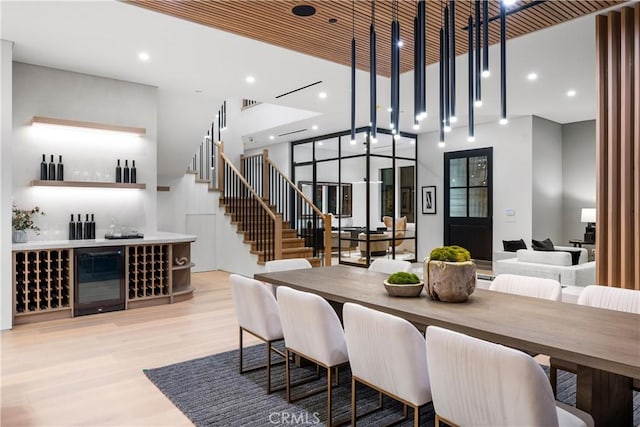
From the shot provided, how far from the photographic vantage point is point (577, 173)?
888 cm

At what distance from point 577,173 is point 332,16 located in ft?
24.0

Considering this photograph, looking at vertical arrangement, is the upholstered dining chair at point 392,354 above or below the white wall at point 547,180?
below

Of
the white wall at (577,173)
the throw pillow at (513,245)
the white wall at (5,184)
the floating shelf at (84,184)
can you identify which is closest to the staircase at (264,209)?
the floating shelf at (84,184)

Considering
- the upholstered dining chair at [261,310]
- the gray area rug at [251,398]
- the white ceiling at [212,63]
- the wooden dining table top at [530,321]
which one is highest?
the white ceiling at [212,63]

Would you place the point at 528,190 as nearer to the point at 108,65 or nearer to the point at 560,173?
the point at 560,173

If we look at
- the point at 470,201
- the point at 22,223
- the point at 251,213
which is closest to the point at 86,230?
the point at 22,223

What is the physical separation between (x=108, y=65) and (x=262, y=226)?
11.7ft

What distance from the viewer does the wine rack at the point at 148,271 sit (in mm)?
5266

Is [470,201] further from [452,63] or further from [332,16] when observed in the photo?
[452,63]

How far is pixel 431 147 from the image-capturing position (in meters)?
9.66

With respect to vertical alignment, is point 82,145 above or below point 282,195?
above

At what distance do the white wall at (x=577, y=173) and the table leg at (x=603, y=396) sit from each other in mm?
7761

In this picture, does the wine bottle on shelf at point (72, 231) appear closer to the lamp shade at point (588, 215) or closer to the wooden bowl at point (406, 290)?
the wooden bowl at point (406, 290)

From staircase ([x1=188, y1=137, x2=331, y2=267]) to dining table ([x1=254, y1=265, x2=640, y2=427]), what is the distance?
4.69 m
